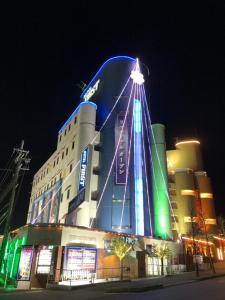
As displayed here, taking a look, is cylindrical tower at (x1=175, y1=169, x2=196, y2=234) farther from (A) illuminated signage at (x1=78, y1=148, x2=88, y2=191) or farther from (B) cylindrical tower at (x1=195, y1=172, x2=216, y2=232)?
(A) illuminated signage at (x1=78, y1=148, x2=88, y2=191)

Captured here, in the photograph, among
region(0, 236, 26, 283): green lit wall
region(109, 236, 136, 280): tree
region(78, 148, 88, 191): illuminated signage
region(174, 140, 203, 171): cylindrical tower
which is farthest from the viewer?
region(174, 140, 203, 171): cylindrical tower

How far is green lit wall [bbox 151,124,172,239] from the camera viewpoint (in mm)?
50781

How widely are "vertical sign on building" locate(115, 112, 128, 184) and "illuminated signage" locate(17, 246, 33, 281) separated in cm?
2029

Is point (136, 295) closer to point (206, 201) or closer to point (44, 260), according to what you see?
point (44, 260)

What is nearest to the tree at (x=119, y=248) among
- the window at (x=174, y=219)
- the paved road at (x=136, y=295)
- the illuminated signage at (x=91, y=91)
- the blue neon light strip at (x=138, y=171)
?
the paved road at (x=136, y=295)

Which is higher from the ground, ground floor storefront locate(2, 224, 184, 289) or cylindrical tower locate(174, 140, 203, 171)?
cylindrical tower locate(174, 140, 203, 171)

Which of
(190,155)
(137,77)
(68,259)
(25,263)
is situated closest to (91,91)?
(137,77)

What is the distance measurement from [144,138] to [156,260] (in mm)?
23212

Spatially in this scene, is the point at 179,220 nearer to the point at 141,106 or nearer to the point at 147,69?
the point at 141,106

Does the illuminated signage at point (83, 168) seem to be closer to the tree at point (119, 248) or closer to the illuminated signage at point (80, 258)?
the tree at point (119, 248)

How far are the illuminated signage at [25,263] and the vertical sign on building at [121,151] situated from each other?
20.3m

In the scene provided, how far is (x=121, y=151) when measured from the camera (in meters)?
44.1

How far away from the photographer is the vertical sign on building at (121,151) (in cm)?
4256

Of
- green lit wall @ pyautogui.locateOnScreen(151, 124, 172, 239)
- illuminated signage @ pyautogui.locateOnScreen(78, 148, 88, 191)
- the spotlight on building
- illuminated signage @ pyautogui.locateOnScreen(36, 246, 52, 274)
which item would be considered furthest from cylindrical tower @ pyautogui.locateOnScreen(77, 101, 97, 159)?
illuminated signage @ pyautogui.locateOnScreen(36, 246, 52, 274)
